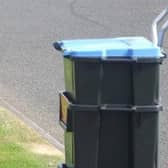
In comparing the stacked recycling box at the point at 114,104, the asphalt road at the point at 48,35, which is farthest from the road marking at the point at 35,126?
the stacked recycling box at the point at 114,104

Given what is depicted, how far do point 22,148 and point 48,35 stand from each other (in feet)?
19.8

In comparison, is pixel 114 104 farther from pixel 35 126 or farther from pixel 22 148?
pixel 35 126

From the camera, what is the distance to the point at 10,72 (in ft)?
29.6

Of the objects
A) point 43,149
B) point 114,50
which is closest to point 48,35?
point 43,149

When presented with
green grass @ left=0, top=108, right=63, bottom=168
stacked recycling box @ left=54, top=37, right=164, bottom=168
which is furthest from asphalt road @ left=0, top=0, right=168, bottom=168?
stacked recycling box @ left=54, top=37, right=164, bottom=168

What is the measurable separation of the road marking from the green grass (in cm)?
10

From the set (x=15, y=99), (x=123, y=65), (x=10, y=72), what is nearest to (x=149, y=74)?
(x=123, y=65)

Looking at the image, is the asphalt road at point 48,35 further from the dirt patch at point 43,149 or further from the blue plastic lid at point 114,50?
the blue plastic lid at point 114,50

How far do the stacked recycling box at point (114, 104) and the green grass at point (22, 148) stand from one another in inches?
66.5

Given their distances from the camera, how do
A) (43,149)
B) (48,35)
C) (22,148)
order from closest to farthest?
(22,148), (43,149), (48,35)

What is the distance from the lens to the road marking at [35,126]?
6219 mm

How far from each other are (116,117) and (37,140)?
2575 mm

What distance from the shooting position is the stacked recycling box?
142 inches

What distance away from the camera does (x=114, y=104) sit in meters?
3.64
